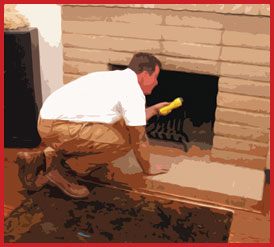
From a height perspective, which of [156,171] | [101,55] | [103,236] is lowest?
[103,236]

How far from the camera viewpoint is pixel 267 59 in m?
2.23

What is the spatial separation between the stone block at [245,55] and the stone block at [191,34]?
3.3 inches

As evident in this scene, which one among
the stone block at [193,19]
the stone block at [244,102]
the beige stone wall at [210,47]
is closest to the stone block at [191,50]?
the beige stone wall at [210,47]

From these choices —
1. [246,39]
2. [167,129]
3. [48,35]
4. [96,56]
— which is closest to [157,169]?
[167,129]

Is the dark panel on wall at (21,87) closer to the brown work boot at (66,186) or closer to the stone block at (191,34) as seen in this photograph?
the brown work boot at (66,186)

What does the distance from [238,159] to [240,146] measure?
0.30 feet

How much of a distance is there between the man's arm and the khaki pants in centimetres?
8

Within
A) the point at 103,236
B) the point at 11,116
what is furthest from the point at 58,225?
the point at 11,116

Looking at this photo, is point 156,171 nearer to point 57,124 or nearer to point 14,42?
point 57,124

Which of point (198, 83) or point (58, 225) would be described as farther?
point (198, 83)

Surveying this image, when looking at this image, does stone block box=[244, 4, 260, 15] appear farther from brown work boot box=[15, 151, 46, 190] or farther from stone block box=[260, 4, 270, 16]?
brown work boot box=[15, 151, 46, 190]

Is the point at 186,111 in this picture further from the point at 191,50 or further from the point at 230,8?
the point at 230,8

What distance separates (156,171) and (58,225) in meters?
0.71

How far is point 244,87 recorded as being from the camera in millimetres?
2340
